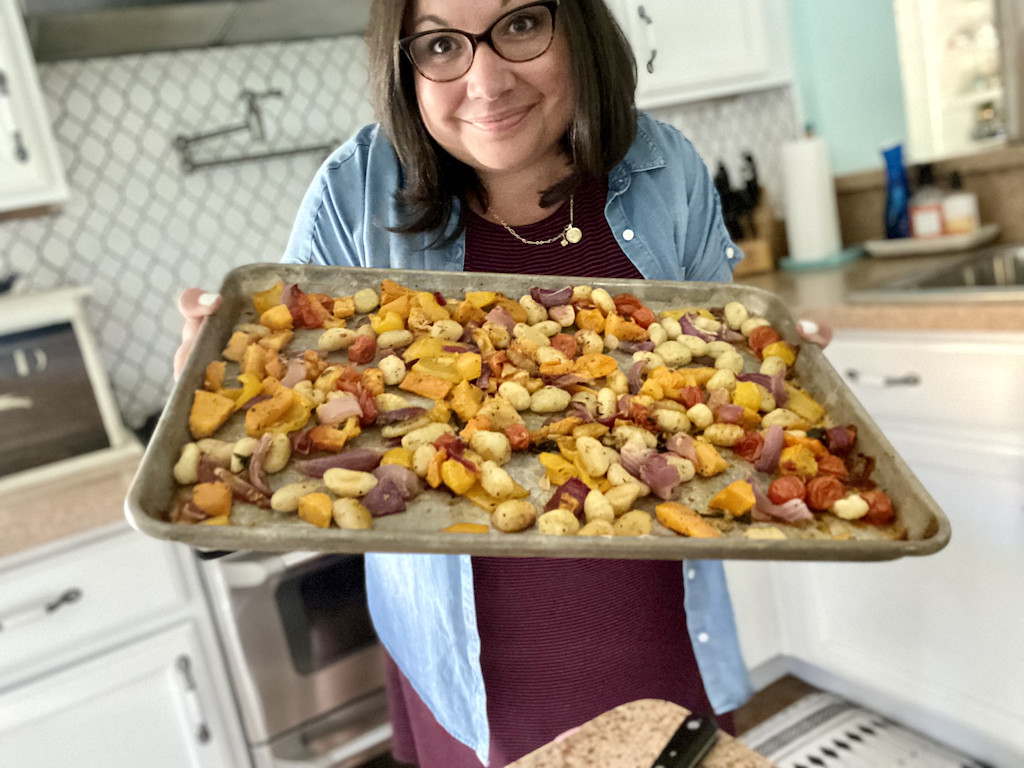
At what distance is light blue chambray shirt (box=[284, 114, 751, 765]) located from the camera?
1.00 meters

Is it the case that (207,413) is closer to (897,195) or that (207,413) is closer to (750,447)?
(750,447)

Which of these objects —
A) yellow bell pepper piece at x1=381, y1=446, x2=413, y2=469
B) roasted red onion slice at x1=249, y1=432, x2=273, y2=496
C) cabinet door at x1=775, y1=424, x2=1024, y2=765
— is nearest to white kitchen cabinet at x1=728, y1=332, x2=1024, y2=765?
cabinet door at x1=775, y1=424, x2=1024, y2=765

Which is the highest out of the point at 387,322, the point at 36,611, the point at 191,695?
the point at 387,322

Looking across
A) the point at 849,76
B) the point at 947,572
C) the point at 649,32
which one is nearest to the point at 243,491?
the point at 947,572

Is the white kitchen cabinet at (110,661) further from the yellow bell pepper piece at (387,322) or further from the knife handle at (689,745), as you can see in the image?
the knife handle at (689,745)

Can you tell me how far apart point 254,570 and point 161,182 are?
961 mm

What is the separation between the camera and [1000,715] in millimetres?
1532

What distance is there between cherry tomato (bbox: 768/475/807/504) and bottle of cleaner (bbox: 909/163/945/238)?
5.41ft

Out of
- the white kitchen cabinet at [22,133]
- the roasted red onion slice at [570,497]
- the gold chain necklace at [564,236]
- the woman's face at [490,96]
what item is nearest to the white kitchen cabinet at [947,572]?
the gold chain necklace at [564,236]

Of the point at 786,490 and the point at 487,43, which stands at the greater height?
the point at 487,43

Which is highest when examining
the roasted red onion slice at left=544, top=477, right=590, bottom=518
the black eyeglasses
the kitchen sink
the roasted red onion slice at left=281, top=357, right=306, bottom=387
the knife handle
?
the black eyeglasses

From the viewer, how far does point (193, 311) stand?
81 centimetres

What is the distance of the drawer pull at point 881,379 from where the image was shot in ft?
4.99

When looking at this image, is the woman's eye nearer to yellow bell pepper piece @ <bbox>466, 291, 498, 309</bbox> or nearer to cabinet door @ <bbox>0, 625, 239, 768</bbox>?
yellow bell pepper piece @ <bbox>466, 291, 498, 309</bbox>
